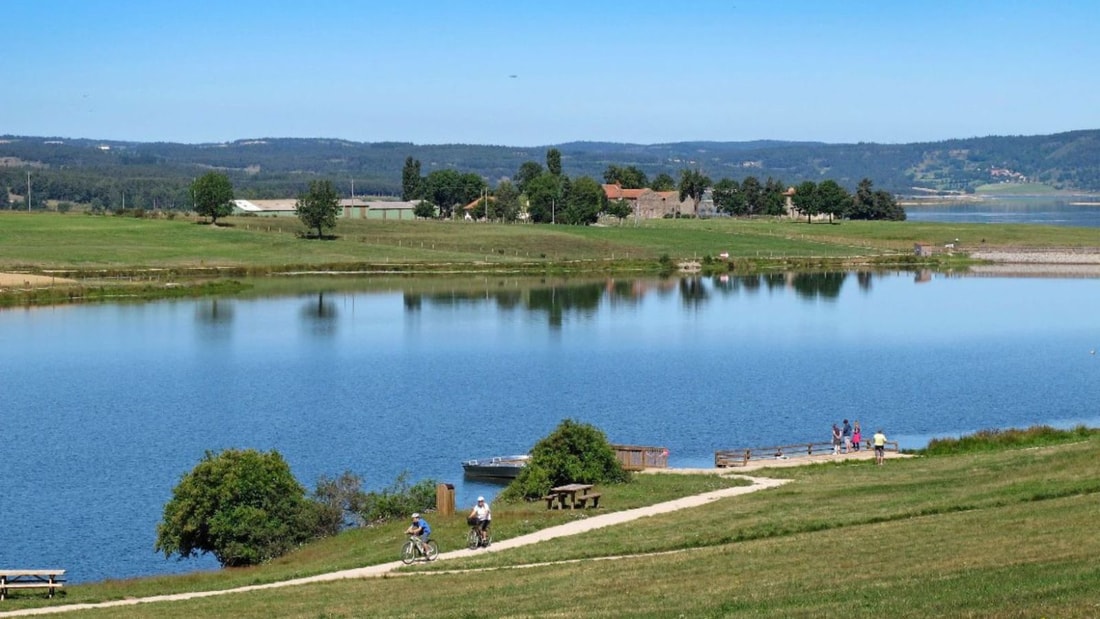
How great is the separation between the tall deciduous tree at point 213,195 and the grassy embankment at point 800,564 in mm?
129525

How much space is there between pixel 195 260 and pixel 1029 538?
116315 mm

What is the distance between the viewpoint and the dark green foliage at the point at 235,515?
34.6 metres

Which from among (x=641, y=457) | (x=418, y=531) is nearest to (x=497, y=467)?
(x=641, y=457)

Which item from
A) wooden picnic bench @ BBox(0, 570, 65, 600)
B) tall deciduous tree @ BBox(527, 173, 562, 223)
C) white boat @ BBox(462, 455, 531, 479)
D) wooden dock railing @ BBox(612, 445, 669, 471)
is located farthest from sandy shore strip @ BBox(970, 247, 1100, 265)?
wooden picnic bench @ BBox(0, 570, 65, 600)

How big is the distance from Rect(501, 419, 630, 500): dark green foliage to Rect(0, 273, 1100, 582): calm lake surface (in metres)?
3.91

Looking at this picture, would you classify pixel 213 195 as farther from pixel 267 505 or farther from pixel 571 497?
pixel 571 497

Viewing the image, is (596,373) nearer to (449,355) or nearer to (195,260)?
(449,355)

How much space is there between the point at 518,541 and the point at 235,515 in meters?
6.95

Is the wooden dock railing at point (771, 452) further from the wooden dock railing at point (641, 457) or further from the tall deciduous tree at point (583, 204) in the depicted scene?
the tall deciduous tree at point (583, 204)

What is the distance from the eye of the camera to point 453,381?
6956 centimetres

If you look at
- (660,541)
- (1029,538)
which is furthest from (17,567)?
(1029,538)

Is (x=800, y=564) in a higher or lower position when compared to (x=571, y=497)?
higher

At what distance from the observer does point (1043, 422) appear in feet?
181

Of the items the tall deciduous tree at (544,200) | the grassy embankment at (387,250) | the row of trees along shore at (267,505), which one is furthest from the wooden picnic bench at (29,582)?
the tall deciduous tree at (544,200)
